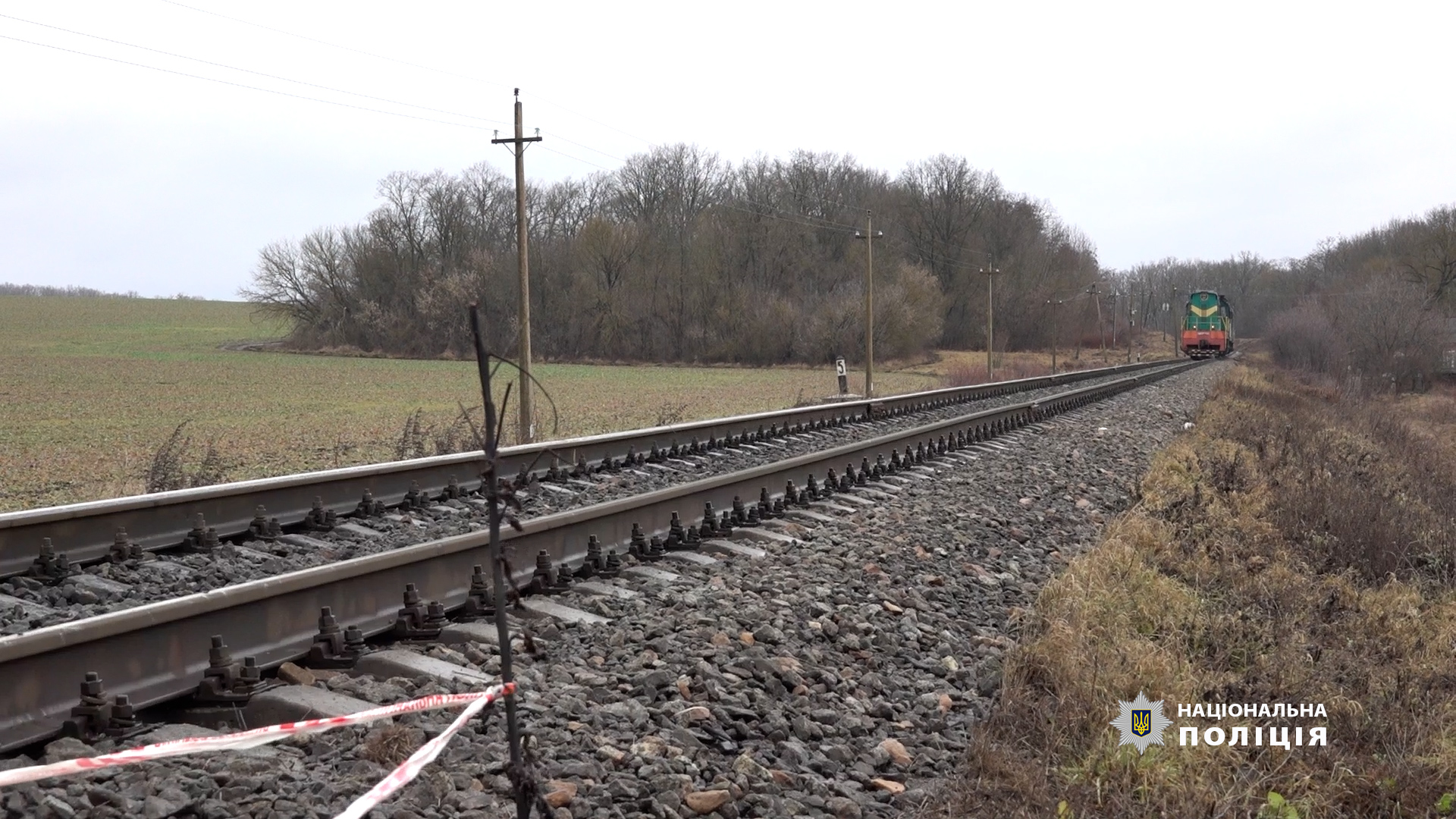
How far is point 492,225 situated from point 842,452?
234ft

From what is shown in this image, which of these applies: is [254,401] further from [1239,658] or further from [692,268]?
[692,268]

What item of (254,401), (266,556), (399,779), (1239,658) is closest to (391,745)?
(399,779)

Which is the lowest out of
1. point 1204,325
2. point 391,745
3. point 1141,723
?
point 1141,723

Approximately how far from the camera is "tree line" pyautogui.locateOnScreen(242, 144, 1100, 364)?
6888cm

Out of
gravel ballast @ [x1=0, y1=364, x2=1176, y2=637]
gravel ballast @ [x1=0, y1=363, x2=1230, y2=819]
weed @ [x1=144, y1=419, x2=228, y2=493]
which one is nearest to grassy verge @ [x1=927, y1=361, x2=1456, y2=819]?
gravel ballast @ [x1=0, y1=363, x2=1230, y2=819]

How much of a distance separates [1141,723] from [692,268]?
68219 mm

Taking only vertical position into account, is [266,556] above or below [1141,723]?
above

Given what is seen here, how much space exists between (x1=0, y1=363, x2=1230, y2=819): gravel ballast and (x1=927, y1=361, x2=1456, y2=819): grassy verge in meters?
0.33

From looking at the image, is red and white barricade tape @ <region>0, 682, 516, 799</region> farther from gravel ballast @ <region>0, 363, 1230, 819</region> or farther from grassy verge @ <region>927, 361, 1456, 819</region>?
grassy verge @ <region>927, 361, 1456, 819</region>

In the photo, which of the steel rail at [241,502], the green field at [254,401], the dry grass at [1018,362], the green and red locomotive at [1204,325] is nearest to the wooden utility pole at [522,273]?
the green field at [254,401]

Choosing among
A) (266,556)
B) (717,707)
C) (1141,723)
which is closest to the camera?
(717,707)

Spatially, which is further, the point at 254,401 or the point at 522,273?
the point at 254,401

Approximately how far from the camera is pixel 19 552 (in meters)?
6.47

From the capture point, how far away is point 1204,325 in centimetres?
6700
